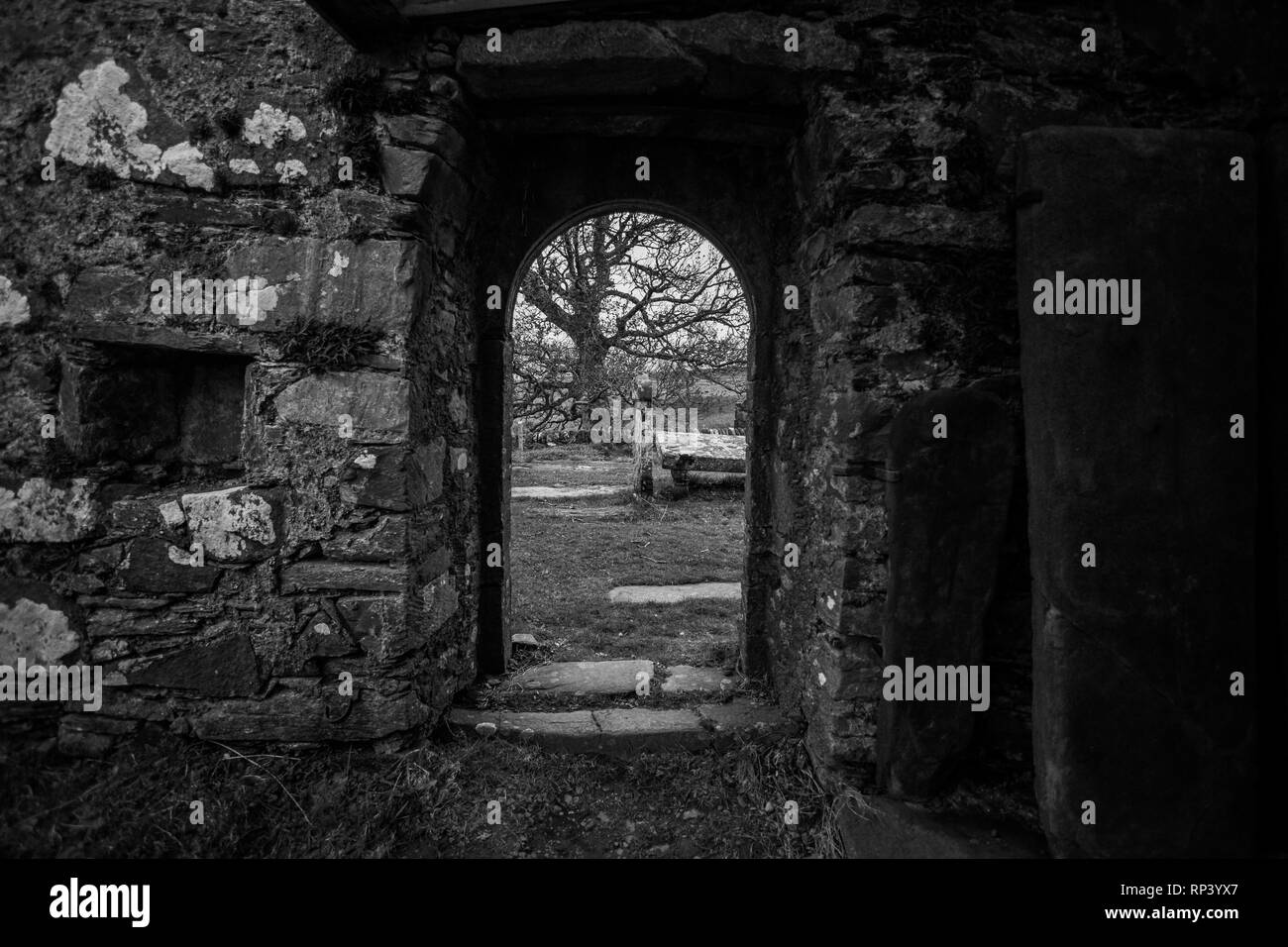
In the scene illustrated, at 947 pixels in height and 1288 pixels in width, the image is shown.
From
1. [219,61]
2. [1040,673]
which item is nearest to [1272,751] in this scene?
[1040,673]

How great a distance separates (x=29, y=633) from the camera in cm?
232

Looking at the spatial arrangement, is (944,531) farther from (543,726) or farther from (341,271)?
(341,271)

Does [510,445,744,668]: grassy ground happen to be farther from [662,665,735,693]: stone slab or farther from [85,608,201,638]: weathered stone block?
[85,608,201,638]: weathered stone block

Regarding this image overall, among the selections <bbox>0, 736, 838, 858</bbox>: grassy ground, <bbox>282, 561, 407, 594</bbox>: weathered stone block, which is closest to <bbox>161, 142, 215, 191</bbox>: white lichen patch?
<bbox>282, 561, 407, 594</bbox>: weathered stone block

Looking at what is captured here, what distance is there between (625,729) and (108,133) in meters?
3.26

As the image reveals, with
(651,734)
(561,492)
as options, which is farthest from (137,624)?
(561,492)

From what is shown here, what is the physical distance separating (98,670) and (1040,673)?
355cm

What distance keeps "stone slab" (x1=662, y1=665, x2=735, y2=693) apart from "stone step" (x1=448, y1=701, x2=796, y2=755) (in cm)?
32

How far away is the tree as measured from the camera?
33.2 feet

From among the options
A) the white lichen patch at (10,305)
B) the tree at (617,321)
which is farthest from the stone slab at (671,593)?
the tree at (617,321)

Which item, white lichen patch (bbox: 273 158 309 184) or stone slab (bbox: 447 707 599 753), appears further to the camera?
stone slab (bbox: 447 707 599 753)

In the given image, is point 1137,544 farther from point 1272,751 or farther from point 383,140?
point 383,140

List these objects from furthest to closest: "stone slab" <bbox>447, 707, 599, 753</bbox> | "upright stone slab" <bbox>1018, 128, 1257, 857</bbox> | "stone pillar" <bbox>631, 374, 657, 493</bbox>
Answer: "stone pillar" <bbox>631, 374, 657, 493</bbox> → "stone slab" <bbox>447, 707, 599, 753</bbox> → "upright stone slab" <bbox>1018, 128, 1257, 857</bbox>

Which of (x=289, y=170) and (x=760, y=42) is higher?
(x=760, y=42)
